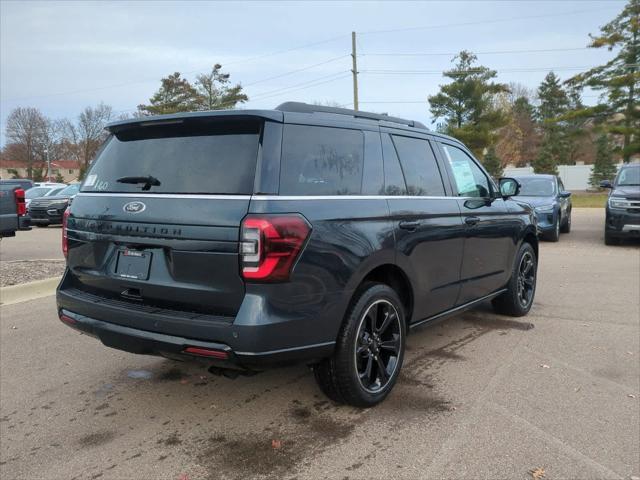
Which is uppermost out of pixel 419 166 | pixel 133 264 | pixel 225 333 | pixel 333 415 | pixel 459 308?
pixel 419 166

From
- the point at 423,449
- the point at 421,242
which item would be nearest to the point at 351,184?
the point at 421,242

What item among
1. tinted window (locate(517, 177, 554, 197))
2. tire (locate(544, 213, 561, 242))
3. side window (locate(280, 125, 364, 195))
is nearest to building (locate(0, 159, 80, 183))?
tinted window (locate(517, 177, 554, 197))

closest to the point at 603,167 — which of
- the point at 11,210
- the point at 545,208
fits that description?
the point at 545,208

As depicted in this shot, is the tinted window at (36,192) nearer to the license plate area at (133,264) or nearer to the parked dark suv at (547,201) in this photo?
the parked dark suv at (547,201)

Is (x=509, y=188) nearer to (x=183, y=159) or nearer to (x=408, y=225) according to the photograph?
(x=408, y=225)

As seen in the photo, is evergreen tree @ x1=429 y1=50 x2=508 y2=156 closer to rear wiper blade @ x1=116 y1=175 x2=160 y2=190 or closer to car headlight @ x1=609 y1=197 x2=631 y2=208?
car headlight @ x1=609 y1=197 x2=631 y2=208

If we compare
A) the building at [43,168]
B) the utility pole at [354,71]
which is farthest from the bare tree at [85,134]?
the utility pole at [354,71]

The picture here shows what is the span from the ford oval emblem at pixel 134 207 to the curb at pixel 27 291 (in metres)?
4.51

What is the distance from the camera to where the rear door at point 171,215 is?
113 inches

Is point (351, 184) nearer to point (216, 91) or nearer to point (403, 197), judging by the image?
point (403, 197)

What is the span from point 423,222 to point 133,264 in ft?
6.77

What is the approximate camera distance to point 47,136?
249ft

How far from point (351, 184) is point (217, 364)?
139cm

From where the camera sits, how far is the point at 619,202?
11234 mm
